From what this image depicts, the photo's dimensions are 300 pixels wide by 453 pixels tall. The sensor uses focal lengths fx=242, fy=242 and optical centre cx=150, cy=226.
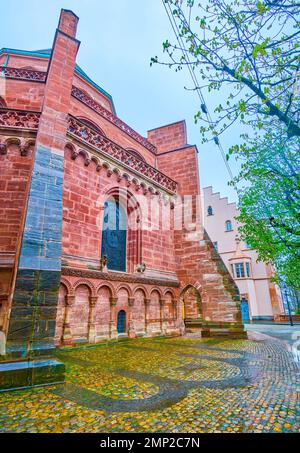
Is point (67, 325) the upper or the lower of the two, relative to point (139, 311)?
lower

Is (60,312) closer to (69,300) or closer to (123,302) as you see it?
(69,300)

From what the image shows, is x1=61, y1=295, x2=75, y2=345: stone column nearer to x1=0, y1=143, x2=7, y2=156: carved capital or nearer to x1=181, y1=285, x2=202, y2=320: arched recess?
x1=0, y1=143, x2=7, y2=156: carved capital

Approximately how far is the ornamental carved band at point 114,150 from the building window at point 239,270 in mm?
17226

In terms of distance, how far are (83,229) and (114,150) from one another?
12.4 ft

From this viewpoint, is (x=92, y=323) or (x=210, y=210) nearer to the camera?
(x=92, y=323)

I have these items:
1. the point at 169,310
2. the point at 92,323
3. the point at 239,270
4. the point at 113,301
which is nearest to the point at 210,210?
the point at 239,270

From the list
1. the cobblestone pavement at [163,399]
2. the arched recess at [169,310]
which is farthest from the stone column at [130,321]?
the cobblestone pavement at [163,399]

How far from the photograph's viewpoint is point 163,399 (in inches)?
121

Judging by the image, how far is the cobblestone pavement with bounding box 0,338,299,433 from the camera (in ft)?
7.81

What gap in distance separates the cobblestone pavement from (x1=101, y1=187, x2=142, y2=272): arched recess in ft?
15.9

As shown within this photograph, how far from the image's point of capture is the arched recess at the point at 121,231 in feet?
Answer: 31.6

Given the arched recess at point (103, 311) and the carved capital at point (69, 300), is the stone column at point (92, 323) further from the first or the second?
the carved capital at point (69, 300)

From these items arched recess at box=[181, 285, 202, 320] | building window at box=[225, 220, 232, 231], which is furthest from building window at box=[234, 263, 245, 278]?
arched recess at box=[181, 285, 202, 320]
